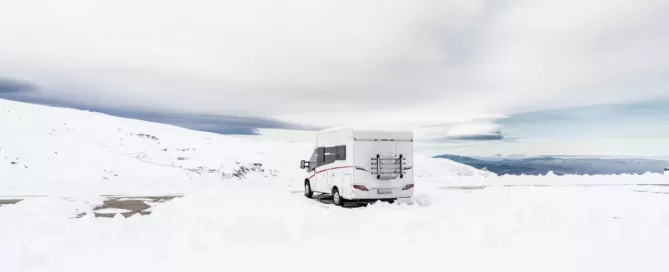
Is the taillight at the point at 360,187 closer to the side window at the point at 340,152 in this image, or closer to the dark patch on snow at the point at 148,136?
the side window at the point at 340,152

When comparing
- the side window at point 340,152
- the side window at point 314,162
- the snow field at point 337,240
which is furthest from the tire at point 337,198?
the snow field at point 337,240

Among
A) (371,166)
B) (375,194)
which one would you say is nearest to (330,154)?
(371,166)

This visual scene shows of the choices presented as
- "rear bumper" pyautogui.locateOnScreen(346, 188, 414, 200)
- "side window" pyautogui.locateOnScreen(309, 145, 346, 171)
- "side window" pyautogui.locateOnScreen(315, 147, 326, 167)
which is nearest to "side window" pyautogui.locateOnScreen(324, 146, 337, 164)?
"side window" pyautogui.locateOnScreen(309, 145, 346, 171)

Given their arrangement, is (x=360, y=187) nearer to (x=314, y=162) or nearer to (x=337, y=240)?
(x=314, y=162)

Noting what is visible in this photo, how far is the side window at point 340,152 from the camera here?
17.6 meters

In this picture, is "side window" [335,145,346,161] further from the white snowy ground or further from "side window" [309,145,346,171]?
the white snowy ground

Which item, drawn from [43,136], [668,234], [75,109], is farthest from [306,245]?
[75,109]

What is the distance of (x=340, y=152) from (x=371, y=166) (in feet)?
4.88

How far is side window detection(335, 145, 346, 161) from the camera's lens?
17.6 meters

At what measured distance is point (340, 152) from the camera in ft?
58.7

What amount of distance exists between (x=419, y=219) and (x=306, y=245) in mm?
2919

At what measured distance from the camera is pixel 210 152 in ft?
124

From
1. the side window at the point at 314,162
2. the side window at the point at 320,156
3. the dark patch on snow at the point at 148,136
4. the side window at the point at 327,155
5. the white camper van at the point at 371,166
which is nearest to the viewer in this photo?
the white camper van at the point at 371,166

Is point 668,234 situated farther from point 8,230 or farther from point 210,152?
point 210,152
